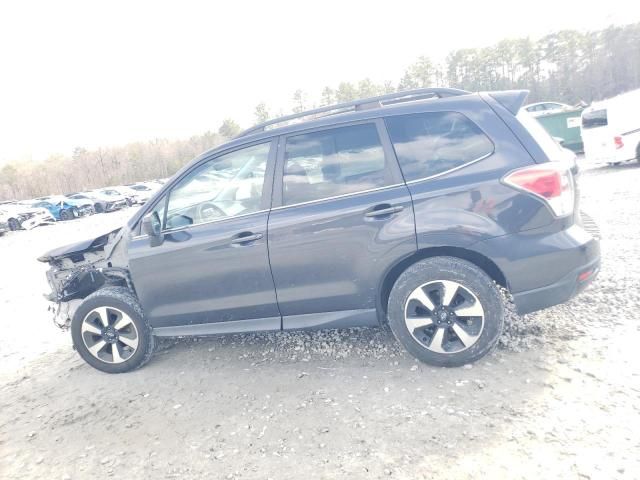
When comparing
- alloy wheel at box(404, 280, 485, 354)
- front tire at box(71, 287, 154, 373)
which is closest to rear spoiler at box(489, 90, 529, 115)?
alloy wheel at box(404, 280, 485, 354)

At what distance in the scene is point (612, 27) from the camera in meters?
50.9

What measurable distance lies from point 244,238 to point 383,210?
1.06 meters

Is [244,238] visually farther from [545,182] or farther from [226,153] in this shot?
[545,182]

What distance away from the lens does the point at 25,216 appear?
2238 cm

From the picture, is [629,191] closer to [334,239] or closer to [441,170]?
[441,170]

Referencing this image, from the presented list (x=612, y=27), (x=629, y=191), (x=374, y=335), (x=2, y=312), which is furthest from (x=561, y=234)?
(x=612, y=27)

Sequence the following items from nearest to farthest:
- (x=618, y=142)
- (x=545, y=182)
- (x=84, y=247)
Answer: (x=545, y=182) < (x=84, y=247) < (x=618, y=142)

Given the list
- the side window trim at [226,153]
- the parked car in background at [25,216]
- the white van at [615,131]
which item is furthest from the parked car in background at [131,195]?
the side window trim at [226,153]

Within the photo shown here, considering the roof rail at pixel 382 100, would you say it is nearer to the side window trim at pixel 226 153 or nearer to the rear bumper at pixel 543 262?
the side window trim at pixel 226 153

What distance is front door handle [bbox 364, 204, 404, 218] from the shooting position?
3029 mm

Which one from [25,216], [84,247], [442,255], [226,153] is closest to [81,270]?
[84,247]

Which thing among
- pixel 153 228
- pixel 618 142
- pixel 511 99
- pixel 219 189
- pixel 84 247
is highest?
pixel 511 99

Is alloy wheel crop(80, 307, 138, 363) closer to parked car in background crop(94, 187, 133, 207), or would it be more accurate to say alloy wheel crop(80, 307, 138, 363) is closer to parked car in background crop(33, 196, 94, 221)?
parked car in background crop(33, 196, 94, 221)

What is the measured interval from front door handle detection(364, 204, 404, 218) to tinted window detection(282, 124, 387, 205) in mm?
168
